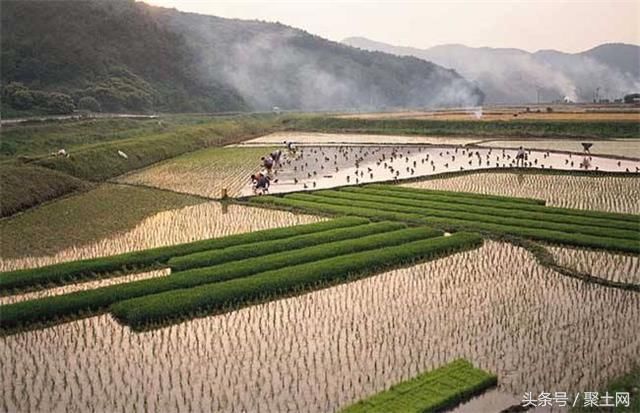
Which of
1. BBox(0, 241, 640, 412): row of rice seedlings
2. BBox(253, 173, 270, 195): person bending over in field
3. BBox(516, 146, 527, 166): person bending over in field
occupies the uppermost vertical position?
BBox(516, 146, 527, 166): person bending over in field

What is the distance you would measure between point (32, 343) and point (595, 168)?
91.8 ft

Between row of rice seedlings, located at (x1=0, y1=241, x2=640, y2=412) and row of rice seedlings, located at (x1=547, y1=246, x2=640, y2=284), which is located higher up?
row of rice seedlings, located at (x1=547, y1=246, x2=640, y2=284)

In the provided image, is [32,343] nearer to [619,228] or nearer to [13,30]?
[619,228]

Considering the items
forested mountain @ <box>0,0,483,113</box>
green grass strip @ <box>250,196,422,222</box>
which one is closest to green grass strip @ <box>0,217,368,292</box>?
green grass strip @ <box>250,196,422,222</box>

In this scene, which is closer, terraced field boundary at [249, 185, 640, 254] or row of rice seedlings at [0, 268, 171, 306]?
row of rice seedlings at [0, 268, 171, 306]

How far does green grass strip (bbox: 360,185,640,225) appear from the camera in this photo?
20312 mm

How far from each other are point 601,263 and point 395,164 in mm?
20917

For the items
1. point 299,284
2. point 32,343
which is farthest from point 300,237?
point 32,343

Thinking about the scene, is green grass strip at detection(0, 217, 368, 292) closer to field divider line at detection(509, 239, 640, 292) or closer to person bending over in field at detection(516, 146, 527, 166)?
field divider line at detection(509, 239, 640, 292)

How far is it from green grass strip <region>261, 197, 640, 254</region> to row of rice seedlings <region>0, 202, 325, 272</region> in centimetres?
98

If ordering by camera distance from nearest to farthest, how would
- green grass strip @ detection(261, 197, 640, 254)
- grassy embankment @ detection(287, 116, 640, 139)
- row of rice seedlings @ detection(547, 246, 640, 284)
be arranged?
1. row of rice seedlings @ detection(547, 246, 640, 284)
2. green grass strip @ detection(261, 197, 640, 254)
3. grassy embankment @ detection(287, 116, 640, 139)

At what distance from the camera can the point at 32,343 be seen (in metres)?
11.8

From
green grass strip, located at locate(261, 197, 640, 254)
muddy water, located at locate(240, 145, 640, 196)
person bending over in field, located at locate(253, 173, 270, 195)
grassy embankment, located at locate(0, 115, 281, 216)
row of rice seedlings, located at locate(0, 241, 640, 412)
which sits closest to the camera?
row of rice seedlings, located at locate(0, 241, 640, 412)

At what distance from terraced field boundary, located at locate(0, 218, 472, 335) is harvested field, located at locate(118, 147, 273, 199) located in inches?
400
